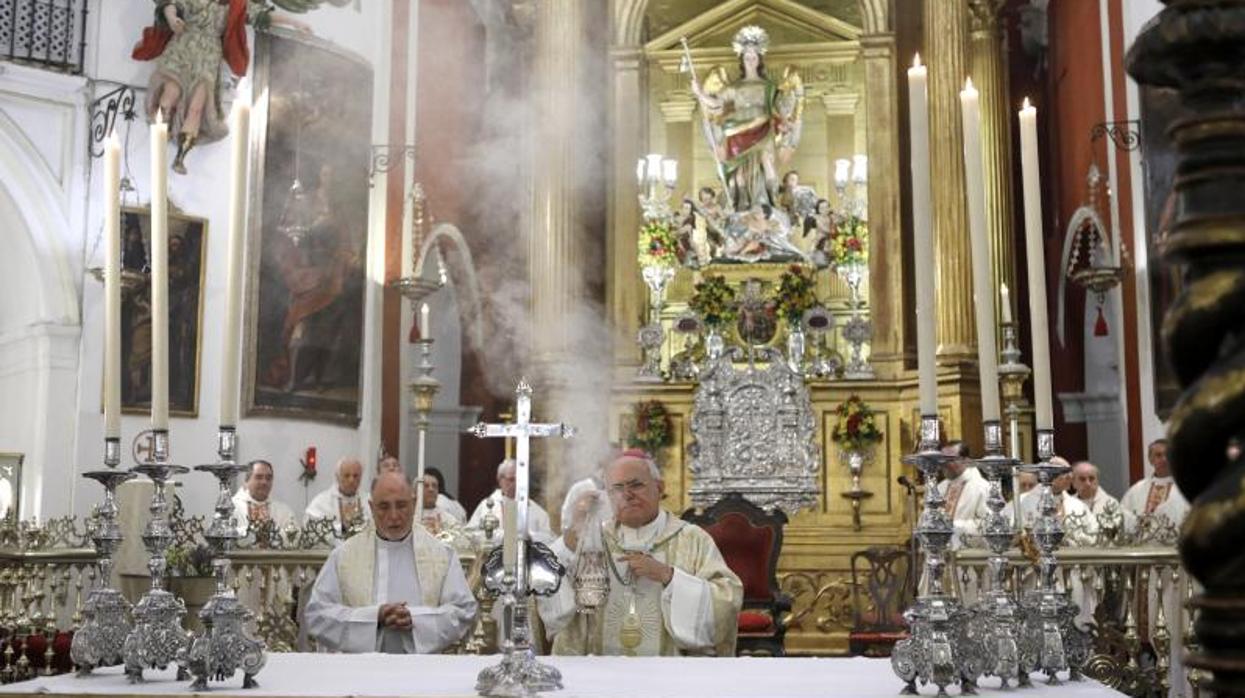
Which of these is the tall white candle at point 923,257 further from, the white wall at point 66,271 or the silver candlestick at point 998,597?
the white wall at point 66,271

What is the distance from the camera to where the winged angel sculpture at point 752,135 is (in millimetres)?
14922

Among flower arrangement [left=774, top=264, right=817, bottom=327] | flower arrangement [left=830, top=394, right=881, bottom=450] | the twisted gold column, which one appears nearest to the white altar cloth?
the twisted gold column

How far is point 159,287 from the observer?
3.40 metres

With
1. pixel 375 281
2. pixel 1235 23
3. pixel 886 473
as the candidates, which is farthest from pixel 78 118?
pixel 1235 23

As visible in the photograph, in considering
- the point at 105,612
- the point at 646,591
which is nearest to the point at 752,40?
the point at 646,591

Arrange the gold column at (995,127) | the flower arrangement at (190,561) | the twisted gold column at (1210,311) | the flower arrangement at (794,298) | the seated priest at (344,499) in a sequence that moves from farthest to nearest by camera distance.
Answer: the flower arrangement at (794,298) → the gold column at (995,127) → the seated priest at (344,499) → the flower arrangement at (190,561) → the twisted gold column at (1210,311)

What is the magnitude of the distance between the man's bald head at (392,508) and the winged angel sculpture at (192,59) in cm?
688

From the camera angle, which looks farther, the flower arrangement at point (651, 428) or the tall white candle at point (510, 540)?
the flower arrangement at point (651, 428)

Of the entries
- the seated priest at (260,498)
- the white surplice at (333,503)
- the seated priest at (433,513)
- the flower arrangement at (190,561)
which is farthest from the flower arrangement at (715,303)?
the flower arrangement at (190,561)

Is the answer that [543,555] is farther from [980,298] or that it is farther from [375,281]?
[375,281]

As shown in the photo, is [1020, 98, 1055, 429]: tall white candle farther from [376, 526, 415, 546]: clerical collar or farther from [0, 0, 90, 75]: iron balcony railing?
[0, 0, 90, 75]: iron balcony railing

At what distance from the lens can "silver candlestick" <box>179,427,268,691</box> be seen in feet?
10.6

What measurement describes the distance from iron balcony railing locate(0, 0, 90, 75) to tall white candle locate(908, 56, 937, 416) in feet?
32.0

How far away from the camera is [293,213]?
42.0ft
